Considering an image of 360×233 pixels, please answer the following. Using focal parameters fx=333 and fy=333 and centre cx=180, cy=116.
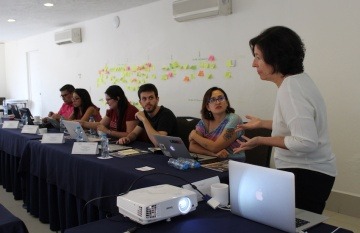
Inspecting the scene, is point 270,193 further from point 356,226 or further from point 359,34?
point 359,34

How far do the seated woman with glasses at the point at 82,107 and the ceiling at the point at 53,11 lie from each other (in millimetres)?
1498

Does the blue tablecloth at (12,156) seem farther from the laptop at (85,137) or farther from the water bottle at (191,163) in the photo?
the water bottle at (191,163)

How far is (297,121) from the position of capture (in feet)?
4.20

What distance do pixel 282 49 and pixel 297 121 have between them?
0.30 meters

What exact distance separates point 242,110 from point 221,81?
43 cm

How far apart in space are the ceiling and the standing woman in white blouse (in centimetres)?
351

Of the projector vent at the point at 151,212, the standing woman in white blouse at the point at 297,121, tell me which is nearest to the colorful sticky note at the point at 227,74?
the standing woman in white blouse at the point at 297,121

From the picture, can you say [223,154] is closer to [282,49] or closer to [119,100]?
[282,49]

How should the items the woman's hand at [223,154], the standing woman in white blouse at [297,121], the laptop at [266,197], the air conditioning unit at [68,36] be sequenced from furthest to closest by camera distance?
the air conditioning unit at [68,36] < the woman's hand at [223,154] < the standing woman in white blouse at [297,121] < the laptop at [266,197]

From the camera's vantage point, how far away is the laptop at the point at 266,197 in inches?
40.9

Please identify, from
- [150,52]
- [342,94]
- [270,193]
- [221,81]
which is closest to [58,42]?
[150,52]

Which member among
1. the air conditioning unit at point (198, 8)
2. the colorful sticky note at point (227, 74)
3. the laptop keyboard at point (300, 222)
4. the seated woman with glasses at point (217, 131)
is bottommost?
the laptop keyboard at point (300, 222)

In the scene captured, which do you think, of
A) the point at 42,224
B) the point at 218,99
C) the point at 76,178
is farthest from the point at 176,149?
the point at 42,224

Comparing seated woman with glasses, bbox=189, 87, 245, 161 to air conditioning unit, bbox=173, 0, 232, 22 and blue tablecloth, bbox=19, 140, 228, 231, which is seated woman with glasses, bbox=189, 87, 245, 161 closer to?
blue tablecloth, bbox=19, 140, 228, 231
